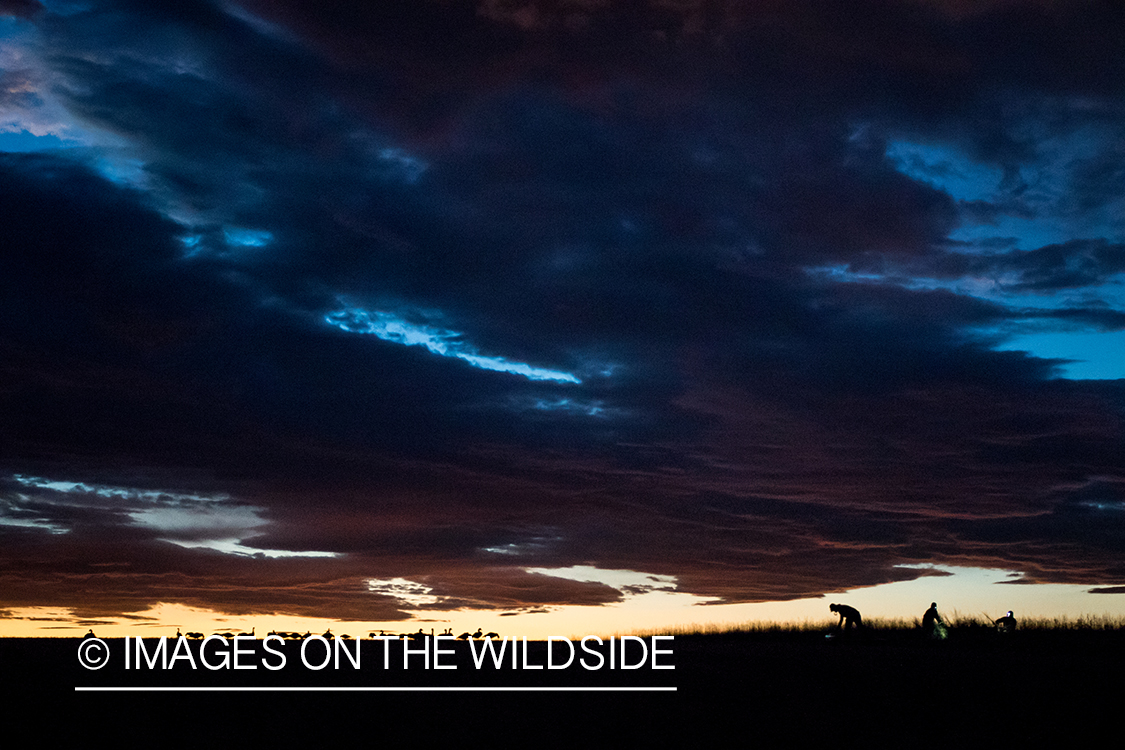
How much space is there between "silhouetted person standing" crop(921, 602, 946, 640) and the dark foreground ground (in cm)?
816

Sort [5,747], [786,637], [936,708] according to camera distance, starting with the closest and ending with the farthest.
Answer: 1. [5,747]
2. [936,708]
3. [786,637]

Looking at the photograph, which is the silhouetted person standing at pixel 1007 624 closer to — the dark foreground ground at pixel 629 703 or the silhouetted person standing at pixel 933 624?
the silhouetted person standing at pixel 933 624

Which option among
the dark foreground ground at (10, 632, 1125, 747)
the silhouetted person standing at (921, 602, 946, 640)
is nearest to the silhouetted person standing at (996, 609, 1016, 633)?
the silhouetted person standing at (921, 602, 946, 640)

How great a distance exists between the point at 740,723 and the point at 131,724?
14062 mm

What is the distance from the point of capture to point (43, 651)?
3023 centimetres

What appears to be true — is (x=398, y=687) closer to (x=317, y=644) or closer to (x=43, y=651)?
(x=317, y=644)

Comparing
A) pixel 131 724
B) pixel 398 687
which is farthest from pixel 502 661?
pixel 131 724

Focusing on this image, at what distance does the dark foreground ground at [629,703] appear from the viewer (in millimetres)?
20625

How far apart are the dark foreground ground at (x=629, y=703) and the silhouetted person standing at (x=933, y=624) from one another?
26.8 feet

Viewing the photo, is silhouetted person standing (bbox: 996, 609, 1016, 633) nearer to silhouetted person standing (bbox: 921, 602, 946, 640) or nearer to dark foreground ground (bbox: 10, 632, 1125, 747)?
silhouetted person standing (bbox: 921, 602, 946, 640)

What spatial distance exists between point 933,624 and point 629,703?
21.2 meters

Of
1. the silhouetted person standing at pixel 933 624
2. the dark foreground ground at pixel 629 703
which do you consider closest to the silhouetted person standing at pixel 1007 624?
the silhouetted person standing at pixel 933 624

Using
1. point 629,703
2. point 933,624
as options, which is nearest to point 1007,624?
point 933,624

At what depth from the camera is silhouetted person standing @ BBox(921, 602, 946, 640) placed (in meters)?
38.1
